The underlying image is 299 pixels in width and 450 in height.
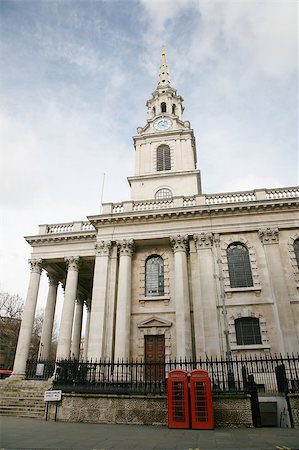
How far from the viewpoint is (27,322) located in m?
21.8

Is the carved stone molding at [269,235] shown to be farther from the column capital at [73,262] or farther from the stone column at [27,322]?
the stone column at [27,322]

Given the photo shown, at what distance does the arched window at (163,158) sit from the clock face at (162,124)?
262 centimetres

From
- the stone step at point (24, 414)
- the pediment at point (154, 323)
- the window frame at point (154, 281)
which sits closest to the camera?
the stone step at point (24, 414)

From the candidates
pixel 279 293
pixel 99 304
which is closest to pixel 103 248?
pixel 99 304

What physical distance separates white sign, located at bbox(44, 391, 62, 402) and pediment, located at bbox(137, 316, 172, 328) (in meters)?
9.34

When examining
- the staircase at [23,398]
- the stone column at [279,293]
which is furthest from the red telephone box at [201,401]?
the stone column at [279,293]

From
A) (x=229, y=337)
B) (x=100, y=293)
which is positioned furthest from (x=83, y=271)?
(x=229, y=337)

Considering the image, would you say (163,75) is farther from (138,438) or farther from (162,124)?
(138,438)

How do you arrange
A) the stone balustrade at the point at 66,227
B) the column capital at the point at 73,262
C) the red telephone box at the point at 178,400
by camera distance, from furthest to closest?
the stone balustrade at the point at 66,227
the column capital at the point at 73,262
the red telephone box at the point at 178,400

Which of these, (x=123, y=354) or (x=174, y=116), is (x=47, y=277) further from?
(x=174, y=116)

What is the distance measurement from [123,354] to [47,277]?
484 inches

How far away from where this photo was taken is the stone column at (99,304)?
18625mm

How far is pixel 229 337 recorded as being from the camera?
1817cm

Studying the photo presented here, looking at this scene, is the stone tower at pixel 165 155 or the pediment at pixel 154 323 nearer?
the pediment at pixel 154 323
